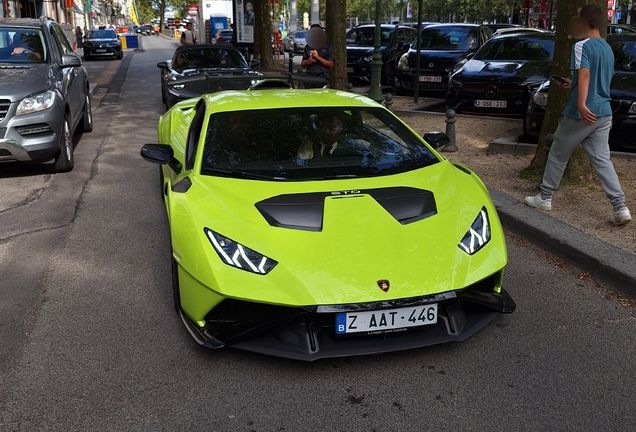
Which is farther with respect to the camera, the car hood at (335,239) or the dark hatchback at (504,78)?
the dark hatchback at (504,78)

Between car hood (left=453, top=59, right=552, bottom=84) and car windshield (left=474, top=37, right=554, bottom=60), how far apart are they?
41cm

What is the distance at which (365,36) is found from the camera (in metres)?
19.7

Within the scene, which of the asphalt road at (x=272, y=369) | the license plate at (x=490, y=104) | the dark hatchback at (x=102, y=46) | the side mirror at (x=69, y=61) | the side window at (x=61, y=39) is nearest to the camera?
the asphalt road at (x=272, y=369)

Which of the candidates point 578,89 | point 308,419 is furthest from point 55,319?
point 578,89

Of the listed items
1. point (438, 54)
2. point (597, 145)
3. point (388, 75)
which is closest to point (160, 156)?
point (597, 145)

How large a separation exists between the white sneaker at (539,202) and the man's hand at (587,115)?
94cm

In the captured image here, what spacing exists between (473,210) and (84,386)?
2.39 metres

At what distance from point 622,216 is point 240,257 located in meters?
3.69

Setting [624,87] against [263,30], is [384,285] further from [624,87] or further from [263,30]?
[263,30]

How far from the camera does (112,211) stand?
6.50 metres

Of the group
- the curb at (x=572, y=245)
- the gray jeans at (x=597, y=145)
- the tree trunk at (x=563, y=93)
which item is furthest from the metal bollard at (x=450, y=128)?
the gray jeans at (x=597, y=145)

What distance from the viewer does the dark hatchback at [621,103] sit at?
307 inches

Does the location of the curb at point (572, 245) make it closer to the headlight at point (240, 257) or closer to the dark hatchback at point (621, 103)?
the dark hatchback at point (621, 103)

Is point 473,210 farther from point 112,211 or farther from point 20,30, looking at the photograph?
point 20,30
